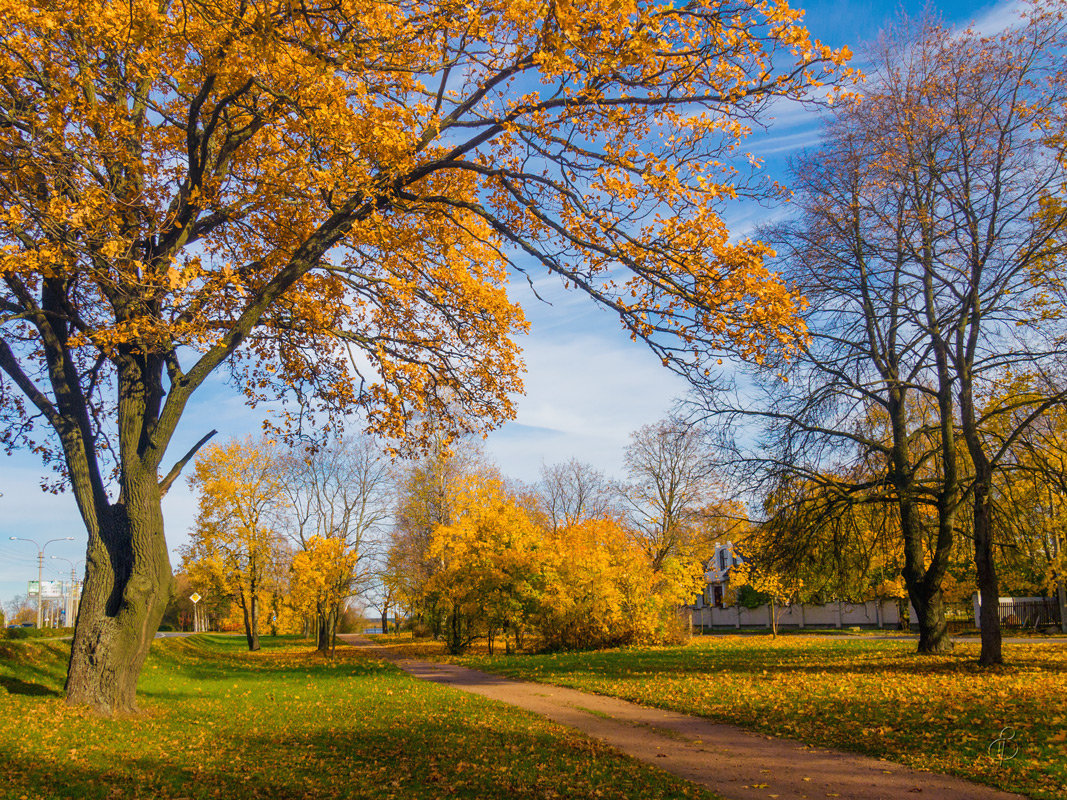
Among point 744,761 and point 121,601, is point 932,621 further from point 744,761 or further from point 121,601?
point 121,601

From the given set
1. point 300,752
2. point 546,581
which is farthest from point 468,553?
point 300,752

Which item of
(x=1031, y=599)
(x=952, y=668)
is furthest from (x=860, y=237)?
(x=1031, y=599)

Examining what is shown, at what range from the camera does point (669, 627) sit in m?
26.0

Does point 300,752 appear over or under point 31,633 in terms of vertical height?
over

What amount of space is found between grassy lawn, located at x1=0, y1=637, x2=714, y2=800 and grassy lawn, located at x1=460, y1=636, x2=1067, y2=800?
264 cm

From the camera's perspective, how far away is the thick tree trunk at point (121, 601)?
908cm

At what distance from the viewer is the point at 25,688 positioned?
35.8ft

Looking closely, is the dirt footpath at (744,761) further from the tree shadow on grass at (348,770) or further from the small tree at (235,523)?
the small tree at (235,523)

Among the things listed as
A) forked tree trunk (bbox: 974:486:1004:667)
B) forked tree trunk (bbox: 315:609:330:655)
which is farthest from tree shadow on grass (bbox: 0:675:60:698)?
forked tree trunk (bbox: 315:609:330:655)

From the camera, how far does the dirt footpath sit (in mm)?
5906

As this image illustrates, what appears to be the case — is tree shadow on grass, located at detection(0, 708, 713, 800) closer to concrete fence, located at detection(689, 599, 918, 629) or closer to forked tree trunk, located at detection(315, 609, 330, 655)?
forked tree trunk, located at detection(315, 609, 330, 655)

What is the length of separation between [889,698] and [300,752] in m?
8.27

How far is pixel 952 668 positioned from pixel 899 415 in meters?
5.50

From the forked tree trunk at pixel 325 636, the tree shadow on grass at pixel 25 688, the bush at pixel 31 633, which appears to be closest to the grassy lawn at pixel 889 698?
the tree shadow on grass at pixel 25 688
